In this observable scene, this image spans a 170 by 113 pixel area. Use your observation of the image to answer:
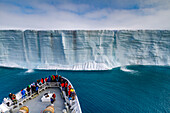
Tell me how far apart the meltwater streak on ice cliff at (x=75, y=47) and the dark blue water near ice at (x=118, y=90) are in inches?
94.0

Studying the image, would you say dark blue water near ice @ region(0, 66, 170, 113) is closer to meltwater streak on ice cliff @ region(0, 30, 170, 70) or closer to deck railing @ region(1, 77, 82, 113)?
deck railing @ region(1, 77, 82, 113)

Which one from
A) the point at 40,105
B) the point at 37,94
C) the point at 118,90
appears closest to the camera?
the point at 40,105

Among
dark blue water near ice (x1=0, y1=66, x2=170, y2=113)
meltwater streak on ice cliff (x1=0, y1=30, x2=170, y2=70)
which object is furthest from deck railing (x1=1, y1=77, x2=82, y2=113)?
meltwater streak on ice cliff (x1=0, y1=30, x2=170, y2=70)

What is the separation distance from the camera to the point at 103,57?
14844 mm

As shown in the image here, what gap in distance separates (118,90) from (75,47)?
832 centimetres

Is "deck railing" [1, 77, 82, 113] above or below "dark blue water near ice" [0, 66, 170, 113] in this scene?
above

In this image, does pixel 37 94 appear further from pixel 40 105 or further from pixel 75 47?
pixel 75 47

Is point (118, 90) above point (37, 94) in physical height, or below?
below

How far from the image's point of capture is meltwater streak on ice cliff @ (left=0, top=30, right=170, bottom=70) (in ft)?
46.0

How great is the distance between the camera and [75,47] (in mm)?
14383

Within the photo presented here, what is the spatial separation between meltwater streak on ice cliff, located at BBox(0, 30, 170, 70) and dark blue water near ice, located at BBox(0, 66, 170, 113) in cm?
239

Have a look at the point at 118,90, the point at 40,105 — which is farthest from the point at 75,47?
the point at 40,105

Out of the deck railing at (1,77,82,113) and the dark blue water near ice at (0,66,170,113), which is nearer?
the deck railing at (1,77,82,113)

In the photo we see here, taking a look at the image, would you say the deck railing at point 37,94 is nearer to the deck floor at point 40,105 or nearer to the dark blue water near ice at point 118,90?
the deck floor at point 40,105
